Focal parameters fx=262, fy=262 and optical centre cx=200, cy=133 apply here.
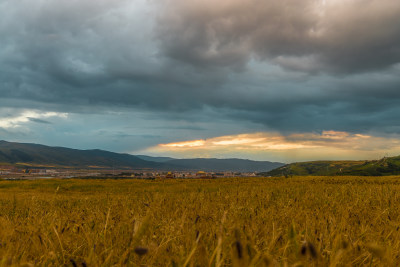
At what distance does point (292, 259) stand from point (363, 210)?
12.0 feet

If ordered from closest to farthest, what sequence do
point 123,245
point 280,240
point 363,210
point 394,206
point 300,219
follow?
point 123,245 < point 280,240 < point 300,219 < point 363,210 < point 394,206

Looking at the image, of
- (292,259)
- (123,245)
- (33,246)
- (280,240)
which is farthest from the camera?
(280,240)

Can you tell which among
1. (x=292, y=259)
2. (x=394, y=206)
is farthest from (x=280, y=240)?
(x=394, y=206)

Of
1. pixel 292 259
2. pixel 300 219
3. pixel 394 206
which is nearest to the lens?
pixel 292 259

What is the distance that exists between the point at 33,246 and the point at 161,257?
1.37 meters

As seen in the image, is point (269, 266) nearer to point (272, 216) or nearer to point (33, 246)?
point (33, 246)

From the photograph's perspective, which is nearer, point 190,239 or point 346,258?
point 346,258

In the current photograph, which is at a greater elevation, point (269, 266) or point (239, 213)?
point (269, 266)

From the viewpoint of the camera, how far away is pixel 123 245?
9.36ft

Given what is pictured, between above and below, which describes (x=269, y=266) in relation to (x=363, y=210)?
above

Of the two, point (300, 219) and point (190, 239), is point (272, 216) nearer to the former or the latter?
point (300, 219)

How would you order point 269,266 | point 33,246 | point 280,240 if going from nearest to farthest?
point 269,266 → point 33,246 → point 280,240

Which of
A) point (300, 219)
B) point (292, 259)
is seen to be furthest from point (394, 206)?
point (292, 259)

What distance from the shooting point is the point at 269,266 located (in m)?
0.99
